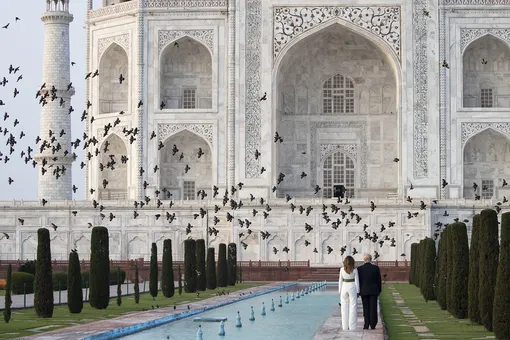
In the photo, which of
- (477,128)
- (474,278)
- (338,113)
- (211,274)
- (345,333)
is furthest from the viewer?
(338,113)

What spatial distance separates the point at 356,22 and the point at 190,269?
17058 millimetres

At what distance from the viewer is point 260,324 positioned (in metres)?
17.4

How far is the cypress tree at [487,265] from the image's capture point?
50.0ft

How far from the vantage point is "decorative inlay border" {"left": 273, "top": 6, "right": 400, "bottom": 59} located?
41406 mm

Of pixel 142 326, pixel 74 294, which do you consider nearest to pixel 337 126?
pixel 74 294

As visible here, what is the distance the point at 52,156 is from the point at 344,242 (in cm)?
1134

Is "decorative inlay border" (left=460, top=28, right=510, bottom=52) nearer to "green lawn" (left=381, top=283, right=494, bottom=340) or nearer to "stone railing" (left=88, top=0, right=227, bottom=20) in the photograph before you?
"stone railing" (left=88, top=0, right=227, bottom=20)

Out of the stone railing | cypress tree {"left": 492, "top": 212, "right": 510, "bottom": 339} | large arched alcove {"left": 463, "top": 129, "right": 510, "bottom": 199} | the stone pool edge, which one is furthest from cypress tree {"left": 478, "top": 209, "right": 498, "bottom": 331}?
large arched alcove {"left": 463, "top": 129, "right": 510, "bottom": 199}

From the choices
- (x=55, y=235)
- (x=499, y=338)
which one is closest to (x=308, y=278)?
(x=55, y=235)

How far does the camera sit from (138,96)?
4231 centimetres

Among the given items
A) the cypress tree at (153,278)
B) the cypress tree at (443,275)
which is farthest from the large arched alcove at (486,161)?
the cypress tree at (443,275)

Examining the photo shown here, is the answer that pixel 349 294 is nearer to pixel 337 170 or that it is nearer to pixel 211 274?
pixel 211 274

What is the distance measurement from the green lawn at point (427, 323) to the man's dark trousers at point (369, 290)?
347 mm

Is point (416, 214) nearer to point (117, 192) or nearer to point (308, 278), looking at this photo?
point (308, 278)
